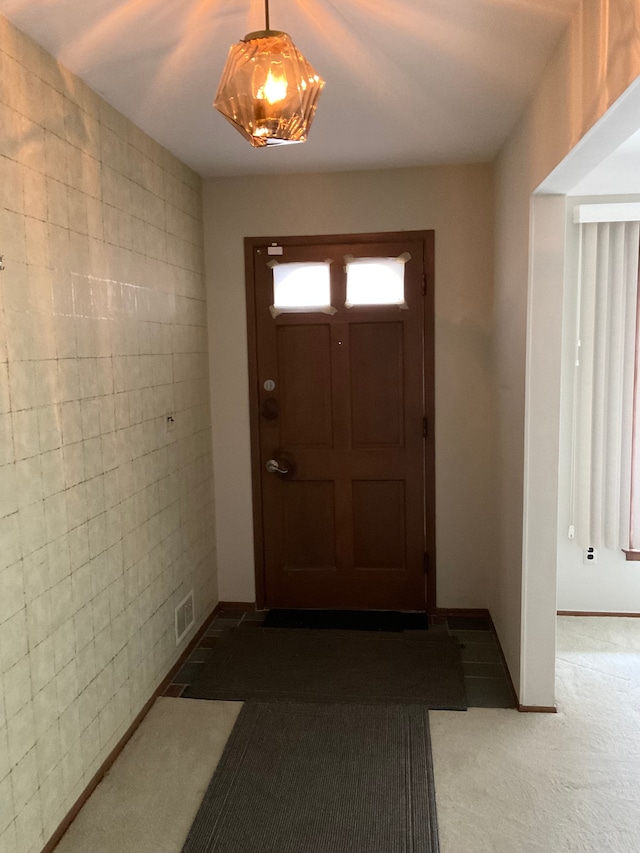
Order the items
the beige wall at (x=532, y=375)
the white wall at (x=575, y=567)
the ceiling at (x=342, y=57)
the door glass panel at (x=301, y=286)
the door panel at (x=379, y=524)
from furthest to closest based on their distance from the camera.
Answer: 1. the door panel at (x=379, y=524)
2. the door glass panel at (x=301, y=286)
3. the white wall at (x=575, y=567)
4. the beige wall at (x=532, y=375)
5. the ceiling at (x=342, y=57)

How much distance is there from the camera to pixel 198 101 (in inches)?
94.9

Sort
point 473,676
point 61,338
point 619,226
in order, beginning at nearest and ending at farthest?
point 61,338 < point 473,676 < point 619,226

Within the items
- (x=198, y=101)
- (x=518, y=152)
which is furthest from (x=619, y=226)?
(x=198, y=101)

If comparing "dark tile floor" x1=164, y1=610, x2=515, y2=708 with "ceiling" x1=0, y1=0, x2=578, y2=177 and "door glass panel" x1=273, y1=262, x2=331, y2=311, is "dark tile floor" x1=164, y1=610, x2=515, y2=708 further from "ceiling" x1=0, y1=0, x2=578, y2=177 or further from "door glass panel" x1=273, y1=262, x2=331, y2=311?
"ceiling" x1=0, y1=0, x2=578, y2=177

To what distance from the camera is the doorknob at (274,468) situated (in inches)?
142

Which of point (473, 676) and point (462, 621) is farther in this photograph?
point (462, 621)

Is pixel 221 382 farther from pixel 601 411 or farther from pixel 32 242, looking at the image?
pixel 601 411

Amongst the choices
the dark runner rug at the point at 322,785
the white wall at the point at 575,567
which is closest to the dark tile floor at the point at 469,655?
the dark runner rug at the point at 322,785

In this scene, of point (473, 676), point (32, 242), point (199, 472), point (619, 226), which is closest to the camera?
point (32, 242)

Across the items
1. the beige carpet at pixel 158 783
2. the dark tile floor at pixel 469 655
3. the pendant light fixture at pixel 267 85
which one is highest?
the pendant light fixture at pixel 267 85

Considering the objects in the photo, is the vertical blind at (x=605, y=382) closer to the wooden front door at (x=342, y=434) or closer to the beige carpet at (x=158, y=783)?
the wooden front door at (x=342, y=434)

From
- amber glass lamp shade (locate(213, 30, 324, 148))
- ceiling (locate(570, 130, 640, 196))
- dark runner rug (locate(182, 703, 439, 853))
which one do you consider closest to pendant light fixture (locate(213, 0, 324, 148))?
amber glass lamp shade (locate(213, 30, 324, 148))

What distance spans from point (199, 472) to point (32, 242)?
172cm

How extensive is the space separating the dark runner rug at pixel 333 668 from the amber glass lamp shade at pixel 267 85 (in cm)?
231
